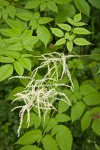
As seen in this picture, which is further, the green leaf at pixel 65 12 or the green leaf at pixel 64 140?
the green leaf at pixel 65 12

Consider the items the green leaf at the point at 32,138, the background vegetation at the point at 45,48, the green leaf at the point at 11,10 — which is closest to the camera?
the background vegetation at the point at 45,48

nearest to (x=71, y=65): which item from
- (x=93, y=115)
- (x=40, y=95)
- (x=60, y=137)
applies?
(x=93, y=115)

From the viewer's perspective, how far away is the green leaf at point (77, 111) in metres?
1.84

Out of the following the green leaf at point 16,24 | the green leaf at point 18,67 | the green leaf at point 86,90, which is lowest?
the green leaf at point 86,90

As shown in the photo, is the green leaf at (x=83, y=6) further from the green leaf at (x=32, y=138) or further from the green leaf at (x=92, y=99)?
the green leaf at (x=32, y=138)

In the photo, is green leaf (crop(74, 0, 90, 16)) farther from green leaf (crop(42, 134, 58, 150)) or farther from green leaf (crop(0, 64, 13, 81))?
green leaf (crop(42, 134, 58, 150))

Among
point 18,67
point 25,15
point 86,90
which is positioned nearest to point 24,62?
point 18,67

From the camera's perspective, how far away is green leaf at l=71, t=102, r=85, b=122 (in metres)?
1.84

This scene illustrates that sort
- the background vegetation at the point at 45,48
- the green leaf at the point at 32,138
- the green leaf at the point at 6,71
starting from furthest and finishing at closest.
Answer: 1. the green leaf at the point at 32,138
2. the background vegetation at the point at 45,48
3. the green leaf at the point at 6,71

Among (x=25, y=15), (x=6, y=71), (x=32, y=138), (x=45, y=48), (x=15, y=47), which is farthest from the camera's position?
(x=45, y=48)

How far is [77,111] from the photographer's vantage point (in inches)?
72.8

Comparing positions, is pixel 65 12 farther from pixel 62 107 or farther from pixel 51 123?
pixel 51 123

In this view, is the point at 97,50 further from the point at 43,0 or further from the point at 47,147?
the point at 47,147

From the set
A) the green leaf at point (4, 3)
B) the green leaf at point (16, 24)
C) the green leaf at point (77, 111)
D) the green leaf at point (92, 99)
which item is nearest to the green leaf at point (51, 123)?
the green leaf at point (77, 111)
